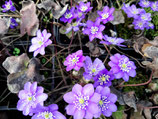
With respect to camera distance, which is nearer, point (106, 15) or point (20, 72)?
point (20, 72)

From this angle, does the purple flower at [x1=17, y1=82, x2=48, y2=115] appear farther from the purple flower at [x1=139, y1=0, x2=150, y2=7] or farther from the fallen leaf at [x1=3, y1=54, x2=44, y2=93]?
the purple flower at [x1=139, y1=0, x2=150, y2=7]

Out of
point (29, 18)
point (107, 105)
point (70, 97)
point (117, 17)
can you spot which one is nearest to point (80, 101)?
point (70, 97)

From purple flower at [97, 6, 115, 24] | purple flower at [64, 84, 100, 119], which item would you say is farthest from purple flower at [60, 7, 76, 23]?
purple flower at [64, 84, 100, 119]

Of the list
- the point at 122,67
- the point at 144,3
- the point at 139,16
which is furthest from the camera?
the point at 144,3

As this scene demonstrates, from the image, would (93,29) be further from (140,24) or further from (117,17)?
(140,24)

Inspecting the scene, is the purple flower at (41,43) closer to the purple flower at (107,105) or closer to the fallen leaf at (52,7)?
the fallen leaf at (52,7)

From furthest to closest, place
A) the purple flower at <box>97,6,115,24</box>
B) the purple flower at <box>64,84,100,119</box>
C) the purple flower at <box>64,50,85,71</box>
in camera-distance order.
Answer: the purple flower at <box>97,6,115,24</box> → the purple flower at <box>64,50,85,71</box> → the purple flower at <box>64,84,100,119</box>

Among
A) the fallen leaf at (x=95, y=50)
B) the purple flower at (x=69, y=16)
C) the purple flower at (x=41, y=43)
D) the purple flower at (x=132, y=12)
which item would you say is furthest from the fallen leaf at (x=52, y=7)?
the purple flower at (x=132, y=12)
